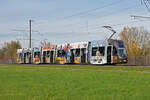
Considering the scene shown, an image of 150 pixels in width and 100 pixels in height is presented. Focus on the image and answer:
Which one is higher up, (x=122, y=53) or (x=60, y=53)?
(x=60, y=53)

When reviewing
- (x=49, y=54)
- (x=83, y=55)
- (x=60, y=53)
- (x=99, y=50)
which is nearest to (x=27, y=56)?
(x=49, y=54)

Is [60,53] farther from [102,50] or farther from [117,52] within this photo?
[117,52]

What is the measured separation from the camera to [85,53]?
32.8 metres

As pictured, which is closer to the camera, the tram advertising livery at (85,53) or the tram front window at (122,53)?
the tram advertising livery at (85,53)

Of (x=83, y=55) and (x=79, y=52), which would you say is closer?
(x=83, y=55)

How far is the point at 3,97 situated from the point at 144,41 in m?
59.7

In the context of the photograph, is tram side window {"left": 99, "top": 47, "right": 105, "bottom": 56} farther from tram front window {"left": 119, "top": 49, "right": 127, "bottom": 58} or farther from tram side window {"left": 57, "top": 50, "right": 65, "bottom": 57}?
tram side window {"left": 57, "top": 50, "right": 65, "bottom": 57}

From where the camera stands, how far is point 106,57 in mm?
30047

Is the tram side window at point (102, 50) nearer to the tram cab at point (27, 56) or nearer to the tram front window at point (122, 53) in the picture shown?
the tram front window at point (122, 53)

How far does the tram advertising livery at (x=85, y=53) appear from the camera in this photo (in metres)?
30.1

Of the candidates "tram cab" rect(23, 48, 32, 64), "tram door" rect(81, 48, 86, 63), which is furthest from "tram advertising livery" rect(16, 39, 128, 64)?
"tram cab" rect(23, 48, 32, 64)

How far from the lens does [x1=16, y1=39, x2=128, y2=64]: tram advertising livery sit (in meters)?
30.1

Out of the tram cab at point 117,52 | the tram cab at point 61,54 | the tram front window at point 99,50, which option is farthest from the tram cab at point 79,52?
the tram cab at point 117,52

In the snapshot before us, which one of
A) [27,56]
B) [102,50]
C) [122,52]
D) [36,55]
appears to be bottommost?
[27,56]
